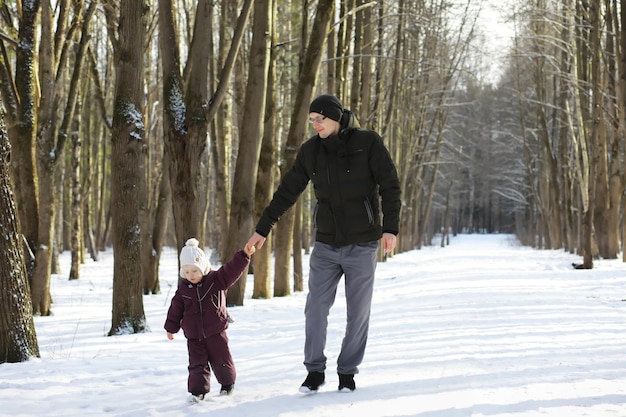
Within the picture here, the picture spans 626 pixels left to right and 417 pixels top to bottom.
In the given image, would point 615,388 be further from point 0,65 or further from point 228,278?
point 0,65

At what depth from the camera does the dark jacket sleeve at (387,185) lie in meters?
4.79

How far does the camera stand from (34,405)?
465 cm

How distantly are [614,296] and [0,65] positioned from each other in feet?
34.2

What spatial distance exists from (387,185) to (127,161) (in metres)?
4.16

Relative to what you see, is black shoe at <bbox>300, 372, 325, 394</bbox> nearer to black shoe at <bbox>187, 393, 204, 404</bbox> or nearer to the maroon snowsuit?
the maroon snowsuit

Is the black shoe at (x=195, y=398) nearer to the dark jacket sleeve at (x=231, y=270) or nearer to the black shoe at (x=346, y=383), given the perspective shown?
the dark jacket sleeve at (x=231, y=270)

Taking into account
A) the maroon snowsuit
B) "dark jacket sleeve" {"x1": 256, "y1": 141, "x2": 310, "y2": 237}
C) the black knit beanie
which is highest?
the black knit beanie

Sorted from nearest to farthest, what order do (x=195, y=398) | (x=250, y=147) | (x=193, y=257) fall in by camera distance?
(x=195, y=398)
(x=193, y=257)
(x=250, y=147)

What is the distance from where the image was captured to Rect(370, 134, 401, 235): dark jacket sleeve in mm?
4789

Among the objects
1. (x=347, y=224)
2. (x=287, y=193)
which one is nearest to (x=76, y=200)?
(x=287, y=193)

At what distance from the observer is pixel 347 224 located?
15.8 feet

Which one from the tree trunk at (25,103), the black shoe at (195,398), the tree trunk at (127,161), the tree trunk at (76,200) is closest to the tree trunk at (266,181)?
the tree trunk at (25,103)

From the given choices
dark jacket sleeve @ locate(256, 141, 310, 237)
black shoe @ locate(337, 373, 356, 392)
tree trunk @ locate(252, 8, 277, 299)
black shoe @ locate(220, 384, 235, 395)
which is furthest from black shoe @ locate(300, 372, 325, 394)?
tree trunk @ locate(252, 8, 277, 299)

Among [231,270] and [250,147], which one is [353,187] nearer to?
[231,270]
